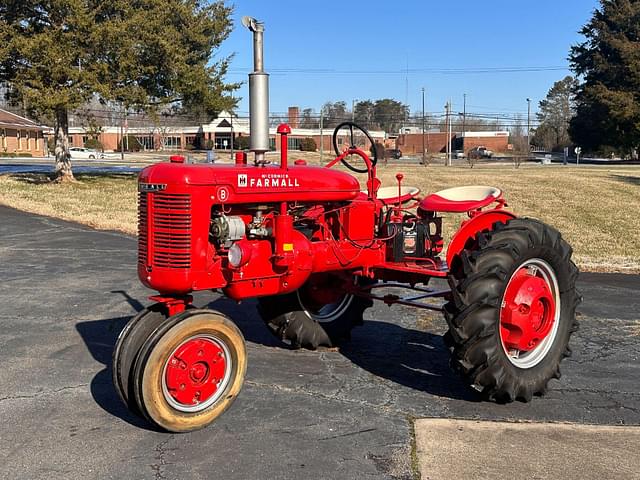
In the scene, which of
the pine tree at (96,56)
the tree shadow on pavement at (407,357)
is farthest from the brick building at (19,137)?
the tree shadow on pavement at (407,357)

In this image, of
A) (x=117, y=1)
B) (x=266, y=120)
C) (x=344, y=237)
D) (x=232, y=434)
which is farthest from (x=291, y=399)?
(x=117, y=1)

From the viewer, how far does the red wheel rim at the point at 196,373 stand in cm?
410

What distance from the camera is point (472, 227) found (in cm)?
541

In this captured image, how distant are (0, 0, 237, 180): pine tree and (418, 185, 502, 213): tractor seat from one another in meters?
17.7

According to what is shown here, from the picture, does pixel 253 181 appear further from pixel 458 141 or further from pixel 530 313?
pixel 458 141

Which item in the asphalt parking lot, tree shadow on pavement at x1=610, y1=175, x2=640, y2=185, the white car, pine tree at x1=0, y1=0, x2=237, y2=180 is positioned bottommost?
the asphalt parking lot

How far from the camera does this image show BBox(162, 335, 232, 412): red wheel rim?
161 inches

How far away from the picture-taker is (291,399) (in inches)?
189

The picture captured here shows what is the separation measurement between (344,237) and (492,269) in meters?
1.16

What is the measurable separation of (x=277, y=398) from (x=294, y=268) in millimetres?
908

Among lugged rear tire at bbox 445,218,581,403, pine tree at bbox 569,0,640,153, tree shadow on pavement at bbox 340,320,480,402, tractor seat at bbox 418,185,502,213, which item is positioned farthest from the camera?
pine tree at bbox 569,0,640,153

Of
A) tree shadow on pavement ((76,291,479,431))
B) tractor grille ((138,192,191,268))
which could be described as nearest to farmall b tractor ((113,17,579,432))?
tractor grille ((138,192,191,268))

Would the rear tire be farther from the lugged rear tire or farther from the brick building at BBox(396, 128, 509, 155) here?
the brick building at BBox(396, 128, 509, 155)

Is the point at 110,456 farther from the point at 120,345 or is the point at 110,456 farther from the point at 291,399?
the point at 291,399
